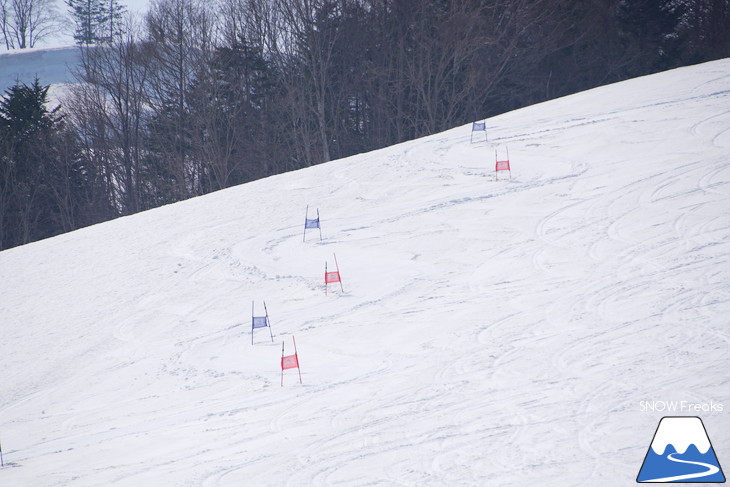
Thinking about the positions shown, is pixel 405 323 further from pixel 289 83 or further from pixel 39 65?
pixel 39 65

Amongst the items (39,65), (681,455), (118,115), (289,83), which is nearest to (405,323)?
(681,455)

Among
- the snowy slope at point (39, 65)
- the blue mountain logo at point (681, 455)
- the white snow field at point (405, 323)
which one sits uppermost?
the snowy slope at point (39, 65)

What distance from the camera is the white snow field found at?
Answer: 29.6 ft

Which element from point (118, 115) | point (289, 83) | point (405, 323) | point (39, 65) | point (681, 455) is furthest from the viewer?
point (39, 65)

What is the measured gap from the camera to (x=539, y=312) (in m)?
12.5

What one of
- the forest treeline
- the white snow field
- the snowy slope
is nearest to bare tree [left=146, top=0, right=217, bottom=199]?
the forest treeline

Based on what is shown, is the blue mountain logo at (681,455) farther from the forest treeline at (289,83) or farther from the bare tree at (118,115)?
the bare tree at (118,115)

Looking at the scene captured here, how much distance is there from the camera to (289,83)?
45.3 m

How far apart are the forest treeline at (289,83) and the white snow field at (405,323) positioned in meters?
19.7

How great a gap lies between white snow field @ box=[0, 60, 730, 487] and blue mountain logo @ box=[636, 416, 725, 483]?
0.55 feet

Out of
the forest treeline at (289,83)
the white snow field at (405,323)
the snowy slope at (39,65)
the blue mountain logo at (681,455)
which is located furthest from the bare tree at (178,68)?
the blue mountain logo at (681,455)

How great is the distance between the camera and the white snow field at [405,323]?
9.01 metres

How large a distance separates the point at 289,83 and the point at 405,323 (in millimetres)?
34246

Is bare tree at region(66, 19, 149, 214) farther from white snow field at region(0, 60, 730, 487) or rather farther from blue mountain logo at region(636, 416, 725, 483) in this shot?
blue mountain logo at region(636, 416, 725, 483)
